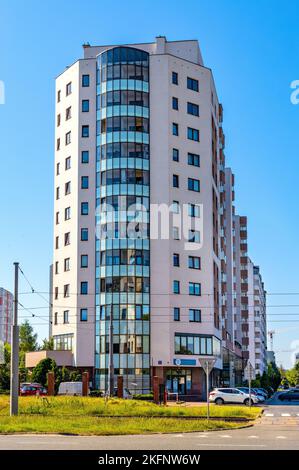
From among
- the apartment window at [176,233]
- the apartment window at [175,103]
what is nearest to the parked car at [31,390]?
the apartment window at [176,233]

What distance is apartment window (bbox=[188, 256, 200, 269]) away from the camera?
79.0 meters

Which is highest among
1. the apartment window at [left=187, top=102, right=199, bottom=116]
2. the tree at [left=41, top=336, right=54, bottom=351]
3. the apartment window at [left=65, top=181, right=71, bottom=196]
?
the apartment window at [left=187, top=102, right=199, bottom=116]

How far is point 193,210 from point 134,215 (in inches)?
290

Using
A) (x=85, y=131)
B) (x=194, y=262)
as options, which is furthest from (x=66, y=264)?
(x=85, y=131)

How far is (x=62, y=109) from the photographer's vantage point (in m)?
84.8

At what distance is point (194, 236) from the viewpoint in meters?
79.6

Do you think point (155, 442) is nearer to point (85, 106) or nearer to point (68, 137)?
point (85, 106)

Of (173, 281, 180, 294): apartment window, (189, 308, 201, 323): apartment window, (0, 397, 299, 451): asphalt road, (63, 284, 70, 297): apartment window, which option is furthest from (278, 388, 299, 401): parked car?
(0, 397, 299, 451): asphalt road

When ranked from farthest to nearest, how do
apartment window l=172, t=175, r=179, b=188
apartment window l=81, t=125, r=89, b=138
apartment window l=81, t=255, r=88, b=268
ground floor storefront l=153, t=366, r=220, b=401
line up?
1. apartment window l=81, t=125, r=89, b=138
2. apartment window l=172, t=175, r=179, b=188
3. apartment window l=81, t=255, r=88, b=268
4. ground floor storefront l=153, t=366, r=220, b=401

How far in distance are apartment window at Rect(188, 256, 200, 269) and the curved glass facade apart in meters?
5.12

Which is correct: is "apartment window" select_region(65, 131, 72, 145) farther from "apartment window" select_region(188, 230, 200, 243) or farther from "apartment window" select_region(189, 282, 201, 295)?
"apartment window" select_region(189, 282, 201, 295)
